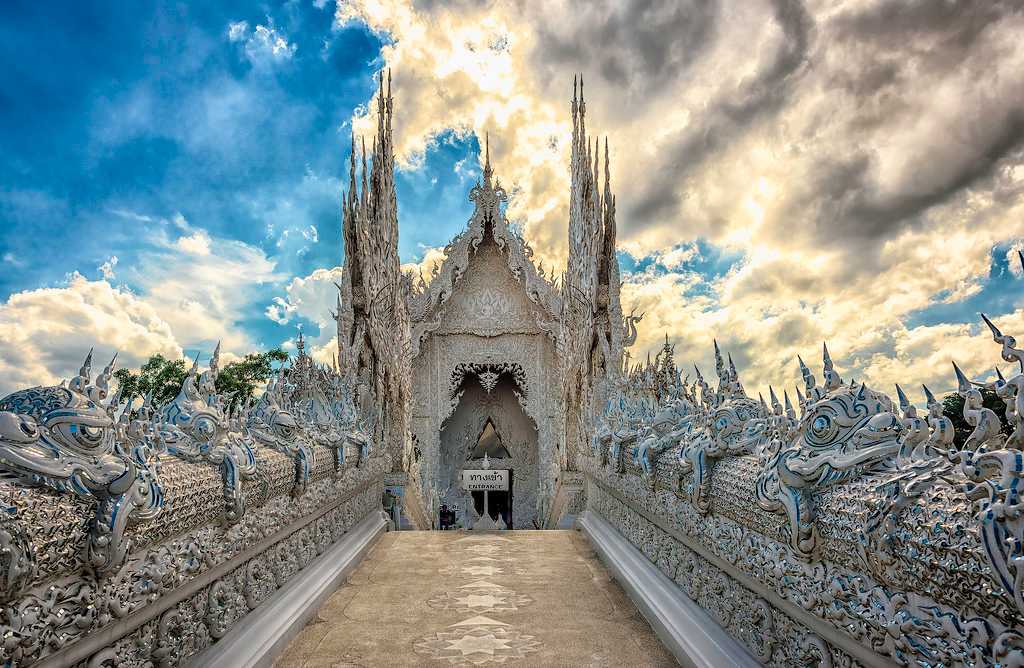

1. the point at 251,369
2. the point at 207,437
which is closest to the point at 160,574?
the point at 207,437

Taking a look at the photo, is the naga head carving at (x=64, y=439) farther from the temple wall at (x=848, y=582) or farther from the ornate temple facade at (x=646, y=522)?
the temple wall at (x=848, y=582)

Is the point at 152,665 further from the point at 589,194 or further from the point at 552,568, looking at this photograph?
the point at 589,194

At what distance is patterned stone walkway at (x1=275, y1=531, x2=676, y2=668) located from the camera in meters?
2.62

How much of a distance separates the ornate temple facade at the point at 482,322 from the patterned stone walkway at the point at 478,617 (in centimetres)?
423

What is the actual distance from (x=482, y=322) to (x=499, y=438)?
2.78m

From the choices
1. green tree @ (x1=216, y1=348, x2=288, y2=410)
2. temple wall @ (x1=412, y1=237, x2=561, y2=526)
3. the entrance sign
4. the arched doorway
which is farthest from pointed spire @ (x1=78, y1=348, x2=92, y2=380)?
green tree @ (x1=216, y1=348, x2=288, y2=410)

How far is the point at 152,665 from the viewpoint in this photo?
1.83 meters

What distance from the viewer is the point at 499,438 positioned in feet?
39.9

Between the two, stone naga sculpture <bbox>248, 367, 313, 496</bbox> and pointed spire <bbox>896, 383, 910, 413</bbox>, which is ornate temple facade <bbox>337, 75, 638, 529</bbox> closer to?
stone naga sculpture <bbox>248, 367, 313, 496</bbox>

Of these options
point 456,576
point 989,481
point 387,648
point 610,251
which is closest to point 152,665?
point 387,648

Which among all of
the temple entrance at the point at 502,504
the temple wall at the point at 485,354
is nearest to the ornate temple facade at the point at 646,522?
the temple wall at the point at 485,354

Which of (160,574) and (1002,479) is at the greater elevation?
(1002,479)

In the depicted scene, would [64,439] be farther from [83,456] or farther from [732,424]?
[732,424]

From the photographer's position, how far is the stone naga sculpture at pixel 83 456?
1516 mm
